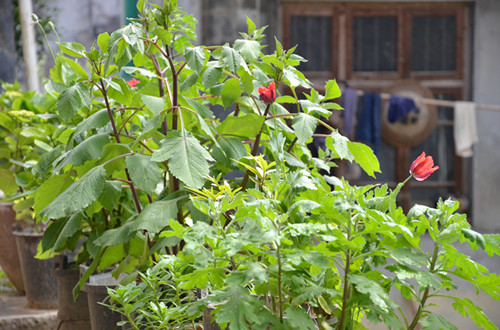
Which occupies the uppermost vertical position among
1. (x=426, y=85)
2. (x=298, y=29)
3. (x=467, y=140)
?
(x=298, y=29)

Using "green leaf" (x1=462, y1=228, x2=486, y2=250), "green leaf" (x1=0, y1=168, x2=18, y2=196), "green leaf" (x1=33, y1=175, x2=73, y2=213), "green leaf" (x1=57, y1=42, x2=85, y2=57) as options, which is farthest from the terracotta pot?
"green leaf" (x1=462, y1=228, x2=486, y2=250)

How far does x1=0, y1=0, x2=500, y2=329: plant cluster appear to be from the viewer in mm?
802

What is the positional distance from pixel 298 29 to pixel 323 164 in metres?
5.39

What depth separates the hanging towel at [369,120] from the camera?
6.11 metres

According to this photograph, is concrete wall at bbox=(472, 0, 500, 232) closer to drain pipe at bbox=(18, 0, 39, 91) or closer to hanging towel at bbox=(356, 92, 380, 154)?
hanging towel at bbox=(356, 92, 380, 154)

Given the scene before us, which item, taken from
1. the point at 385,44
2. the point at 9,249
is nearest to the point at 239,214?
the point at 9,249

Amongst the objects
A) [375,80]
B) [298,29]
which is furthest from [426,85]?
[298,29]

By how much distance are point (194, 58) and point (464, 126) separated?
5.31 meters

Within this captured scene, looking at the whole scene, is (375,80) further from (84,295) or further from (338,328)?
(338,328)

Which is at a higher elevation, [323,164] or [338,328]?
[323,164]

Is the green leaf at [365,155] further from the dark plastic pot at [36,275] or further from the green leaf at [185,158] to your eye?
the dark plastic pot at [36,275]

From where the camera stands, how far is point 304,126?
114 centimetres

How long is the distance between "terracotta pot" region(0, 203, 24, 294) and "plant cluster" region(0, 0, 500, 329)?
0.78 m

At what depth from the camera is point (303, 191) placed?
0.94 m
